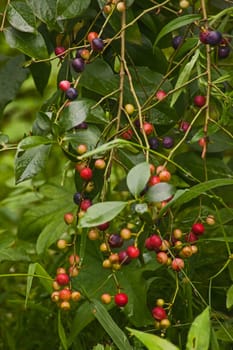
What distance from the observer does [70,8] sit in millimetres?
1217

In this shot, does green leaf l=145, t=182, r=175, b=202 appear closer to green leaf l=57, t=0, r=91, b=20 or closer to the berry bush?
the berry bush

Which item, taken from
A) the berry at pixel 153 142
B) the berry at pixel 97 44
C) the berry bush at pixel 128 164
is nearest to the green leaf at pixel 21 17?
the berry bush at pixel 128 164

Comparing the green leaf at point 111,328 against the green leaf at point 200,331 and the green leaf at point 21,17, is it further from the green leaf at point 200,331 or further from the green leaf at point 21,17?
the green leaf at point 21,17

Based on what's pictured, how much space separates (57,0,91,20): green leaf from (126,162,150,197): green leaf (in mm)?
309

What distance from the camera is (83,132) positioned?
3.81ft

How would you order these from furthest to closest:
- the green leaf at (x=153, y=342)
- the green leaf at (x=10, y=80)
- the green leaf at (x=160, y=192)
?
the green leaf at (x=10, y=80)
the green leaf at (x=160, y=192)
the green leaf at (x=153, y=342)

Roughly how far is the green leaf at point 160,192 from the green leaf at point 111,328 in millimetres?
291

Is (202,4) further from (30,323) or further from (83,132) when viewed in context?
(30,323)

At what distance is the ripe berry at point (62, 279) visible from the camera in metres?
1.14

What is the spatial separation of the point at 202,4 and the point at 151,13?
22 centimetres

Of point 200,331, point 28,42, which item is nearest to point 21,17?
point 28,42

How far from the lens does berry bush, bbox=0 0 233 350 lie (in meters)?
1.11

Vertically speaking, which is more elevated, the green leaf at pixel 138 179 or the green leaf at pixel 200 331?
Answer: the green leaf at pixel 138 179

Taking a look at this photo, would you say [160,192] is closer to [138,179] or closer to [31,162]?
[138,179]
